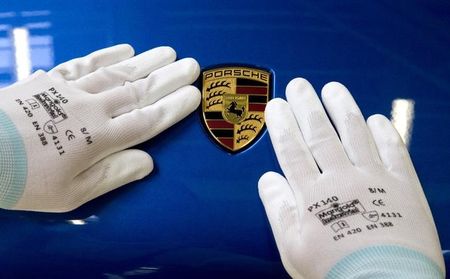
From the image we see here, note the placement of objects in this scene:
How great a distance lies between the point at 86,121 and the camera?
931 mm

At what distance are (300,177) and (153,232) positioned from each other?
0.22m

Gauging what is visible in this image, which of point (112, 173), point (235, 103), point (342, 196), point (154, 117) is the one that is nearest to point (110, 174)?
point (112, 173)

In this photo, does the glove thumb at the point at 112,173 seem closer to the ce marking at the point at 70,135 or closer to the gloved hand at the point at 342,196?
the ce marking at the point at 70,135

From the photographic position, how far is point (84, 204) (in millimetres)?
937

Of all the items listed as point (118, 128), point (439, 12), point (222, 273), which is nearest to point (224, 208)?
point (222, 273)

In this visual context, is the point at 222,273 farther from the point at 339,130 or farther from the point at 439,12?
the point at 439,12

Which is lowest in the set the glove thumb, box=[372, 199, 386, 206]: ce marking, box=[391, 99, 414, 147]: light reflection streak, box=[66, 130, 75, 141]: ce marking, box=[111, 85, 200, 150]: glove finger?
the glove thumb

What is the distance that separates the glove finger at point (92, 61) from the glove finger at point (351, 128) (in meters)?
0.32

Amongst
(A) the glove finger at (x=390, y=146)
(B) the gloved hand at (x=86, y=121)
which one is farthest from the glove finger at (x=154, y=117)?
(A) the glove finger at (x=390, y=146)

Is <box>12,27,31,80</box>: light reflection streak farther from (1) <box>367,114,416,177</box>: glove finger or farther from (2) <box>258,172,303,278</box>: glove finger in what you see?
(1) <box>367,114,416,177</box>: glove finger

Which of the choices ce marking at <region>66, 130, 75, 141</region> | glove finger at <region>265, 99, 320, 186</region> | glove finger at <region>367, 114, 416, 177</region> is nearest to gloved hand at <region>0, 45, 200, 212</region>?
ce marking at <region>66, 130, 75, 141</region>

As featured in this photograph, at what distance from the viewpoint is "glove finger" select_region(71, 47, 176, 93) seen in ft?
3.22

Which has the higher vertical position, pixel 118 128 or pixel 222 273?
pixel 118 128

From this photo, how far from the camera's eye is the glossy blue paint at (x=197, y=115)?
918 mm
